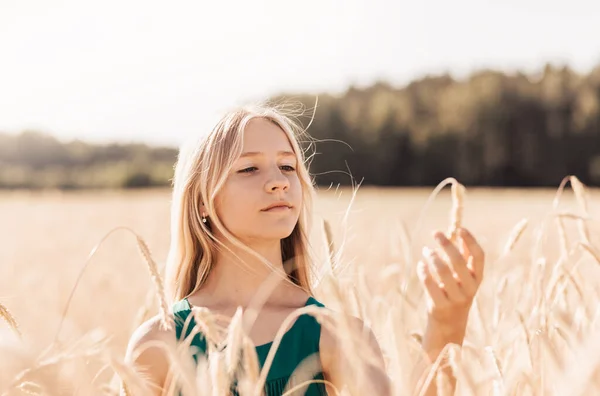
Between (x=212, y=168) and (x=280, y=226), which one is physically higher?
(x=212, y=168)

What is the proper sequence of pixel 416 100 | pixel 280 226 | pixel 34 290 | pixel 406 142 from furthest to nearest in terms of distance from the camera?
pixel 416 100 → pixel 406 142 → pixel 34 290 → pixel 280 226

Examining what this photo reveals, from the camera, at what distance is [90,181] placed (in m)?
40.0

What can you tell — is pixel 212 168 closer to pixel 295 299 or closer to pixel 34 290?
pixel 295 299

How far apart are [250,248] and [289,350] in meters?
0.25

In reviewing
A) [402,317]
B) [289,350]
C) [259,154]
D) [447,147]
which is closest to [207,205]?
[259,154]

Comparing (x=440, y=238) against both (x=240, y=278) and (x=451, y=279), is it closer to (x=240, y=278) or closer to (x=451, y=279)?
(x=451, y=279)

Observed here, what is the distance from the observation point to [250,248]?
173 cm

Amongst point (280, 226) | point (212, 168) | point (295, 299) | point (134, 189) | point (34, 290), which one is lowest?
point (134, 189)

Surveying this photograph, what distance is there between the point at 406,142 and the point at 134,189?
14966mm

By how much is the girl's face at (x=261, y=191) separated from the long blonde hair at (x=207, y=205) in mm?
26

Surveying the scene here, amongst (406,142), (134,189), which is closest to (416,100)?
(406,142)

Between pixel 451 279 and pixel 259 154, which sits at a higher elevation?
pixel 259 154

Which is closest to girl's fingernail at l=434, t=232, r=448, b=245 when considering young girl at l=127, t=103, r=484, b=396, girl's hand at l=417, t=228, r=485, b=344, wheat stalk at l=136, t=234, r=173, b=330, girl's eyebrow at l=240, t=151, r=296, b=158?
girl's hand at l=417, t=228, r=485, b=344

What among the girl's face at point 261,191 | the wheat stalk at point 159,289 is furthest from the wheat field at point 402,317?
the girl's face at point 261,191
